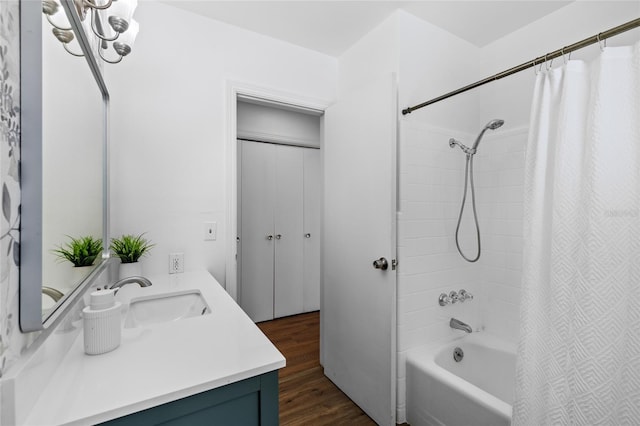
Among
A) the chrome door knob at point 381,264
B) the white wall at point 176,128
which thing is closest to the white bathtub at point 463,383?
the chrome door knob at point 381,264

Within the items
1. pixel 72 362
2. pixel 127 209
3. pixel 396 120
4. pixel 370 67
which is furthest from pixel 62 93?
pixel 370 67

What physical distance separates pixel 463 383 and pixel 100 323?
61.7 inches

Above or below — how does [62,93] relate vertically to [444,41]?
below

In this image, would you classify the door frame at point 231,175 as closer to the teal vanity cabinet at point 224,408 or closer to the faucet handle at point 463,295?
the teal vanity cabinet at point 224,408

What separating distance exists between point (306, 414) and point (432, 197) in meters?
1.53

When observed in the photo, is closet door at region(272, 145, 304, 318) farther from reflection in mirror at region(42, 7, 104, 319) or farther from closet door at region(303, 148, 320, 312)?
reflection in mirror at region(42, 7, 104, 319)

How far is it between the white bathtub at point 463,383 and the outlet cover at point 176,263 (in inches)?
56.8

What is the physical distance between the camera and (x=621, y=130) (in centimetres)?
93

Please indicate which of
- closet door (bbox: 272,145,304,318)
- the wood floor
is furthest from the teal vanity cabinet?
closet door (bbox: 272,145,304,318)

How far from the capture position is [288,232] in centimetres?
335

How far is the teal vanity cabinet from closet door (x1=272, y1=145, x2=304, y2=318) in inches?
98.5

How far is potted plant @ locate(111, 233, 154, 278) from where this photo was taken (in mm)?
1543

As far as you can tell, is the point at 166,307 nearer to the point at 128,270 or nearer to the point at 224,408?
the point at 128,270

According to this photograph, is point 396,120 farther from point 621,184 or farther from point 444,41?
point 621,184
